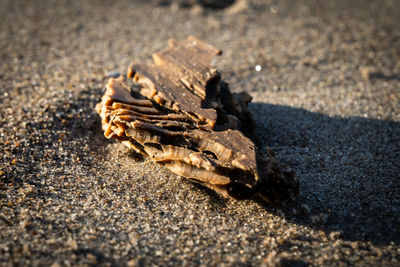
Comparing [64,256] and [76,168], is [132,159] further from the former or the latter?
[64,256]

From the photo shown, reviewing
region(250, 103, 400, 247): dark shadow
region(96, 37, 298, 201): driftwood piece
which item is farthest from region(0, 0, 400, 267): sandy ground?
region(96, 37, 298, 201): driftwood piece

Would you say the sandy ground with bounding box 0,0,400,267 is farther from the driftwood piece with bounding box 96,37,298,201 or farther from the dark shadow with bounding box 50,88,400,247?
the driftwood piece with bounding box 96,37,298,201

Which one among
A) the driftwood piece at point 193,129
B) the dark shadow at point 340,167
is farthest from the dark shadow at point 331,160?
the driftwood piece at point 193,129

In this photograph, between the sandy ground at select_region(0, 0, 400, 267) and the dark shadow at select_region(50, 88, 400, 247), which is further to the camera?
the dark shadow at select_region(50, 88, 400, 247)

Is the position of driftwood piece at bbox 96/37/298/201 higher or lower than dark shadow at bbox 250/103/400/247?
higher

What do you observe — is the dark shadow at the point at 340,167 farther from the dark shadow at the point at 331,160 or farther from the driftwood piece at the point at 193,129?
the driftwood piece at the point at 193,129

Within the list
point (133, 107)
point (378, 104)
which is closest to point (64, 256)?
point (133, 107)
